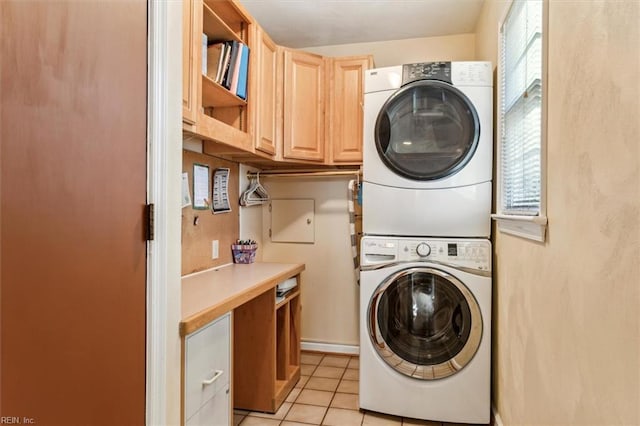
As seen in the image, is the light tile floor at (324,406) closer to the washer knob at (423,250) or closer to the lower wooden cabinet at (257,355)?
the lower wooden cabinet at (257,355)

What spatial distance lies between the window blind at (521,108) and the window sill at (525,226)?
5cm

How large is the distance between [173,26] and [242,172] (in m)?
1.81

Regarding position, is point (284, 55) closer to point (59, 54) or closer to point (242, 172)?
point (242, 172)

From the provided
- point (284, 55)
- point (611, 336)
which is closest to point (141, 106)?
point (611, 336)

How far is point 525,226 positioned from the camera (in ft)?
4.75

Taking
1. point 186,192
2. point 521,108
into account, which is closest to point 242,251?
point 186,192

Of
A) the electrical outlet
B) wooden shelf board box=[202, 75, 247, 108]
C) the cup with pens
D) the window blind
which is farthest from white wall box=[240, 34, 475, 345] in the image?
the window blind

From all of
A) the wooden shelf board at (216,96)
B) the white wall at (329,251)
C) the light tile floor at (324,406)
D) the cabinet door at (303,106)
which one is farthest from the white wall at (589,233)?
the white wall at (329,251)

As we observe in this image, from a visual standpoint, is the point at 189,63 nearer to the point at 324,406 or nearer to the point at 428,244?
the point at 428,244

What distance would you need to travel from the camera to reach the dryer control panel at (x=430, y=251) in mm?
2020

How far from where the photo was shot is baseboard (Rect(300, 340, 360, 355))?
3066 mm

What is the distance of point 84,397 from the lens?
0.81 metres

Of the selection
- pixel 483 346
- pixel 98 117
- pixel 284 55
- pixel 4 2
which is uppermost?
pixel 284 55

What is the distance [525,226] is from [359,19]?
75.5 inches
